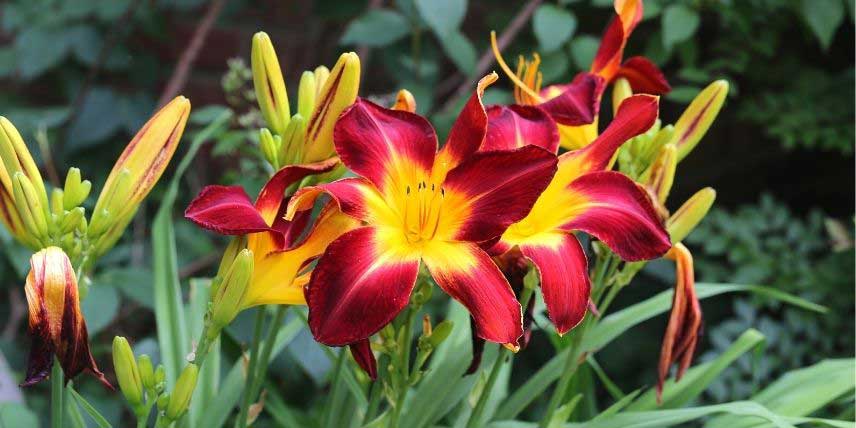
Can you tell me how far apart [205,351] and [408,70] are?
835mm

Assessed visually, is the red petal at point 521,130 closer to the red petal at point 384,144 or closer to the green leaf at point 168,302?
the red petal at point 384,144

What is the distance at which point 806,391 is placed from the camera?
0.74 meters

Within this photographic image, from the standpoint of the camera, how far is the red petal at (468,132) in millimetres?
483

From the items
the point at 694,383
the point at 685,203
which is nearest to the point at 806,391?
the point at 694,383

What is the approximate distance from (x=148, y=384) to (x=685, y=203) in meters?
0.31

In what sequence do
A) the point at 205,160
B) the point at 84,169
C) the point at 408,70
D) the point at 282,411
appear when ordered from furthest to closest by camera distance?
the point at 205,160 → the point at 84,169 → the point at 408,70 → the point at 282,411

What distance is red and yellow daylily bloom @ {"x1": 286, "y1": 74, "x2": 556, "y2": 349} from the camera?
440 mm

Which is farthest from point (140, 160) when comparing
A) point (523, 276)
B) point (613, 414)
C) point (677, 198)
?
point (677, 198)

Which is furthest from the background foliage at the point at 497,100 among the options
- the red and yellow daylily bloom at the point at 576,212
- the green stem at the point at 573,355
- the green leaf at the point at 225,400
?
the red and yellow daylily bloom at the point at 576,212

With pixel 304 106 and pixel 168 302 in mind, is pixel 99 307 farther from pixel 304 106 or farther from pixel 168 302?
pixel 304 106

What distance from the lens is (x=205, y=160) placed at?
167 centimetres

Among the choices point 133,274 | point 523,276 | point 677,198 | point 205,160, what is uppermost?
point 523,276

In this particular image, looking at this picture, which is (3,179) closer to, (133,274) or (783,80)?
(133,274)

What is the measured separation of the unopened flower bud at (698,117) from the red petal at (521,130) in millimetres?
→ 103
